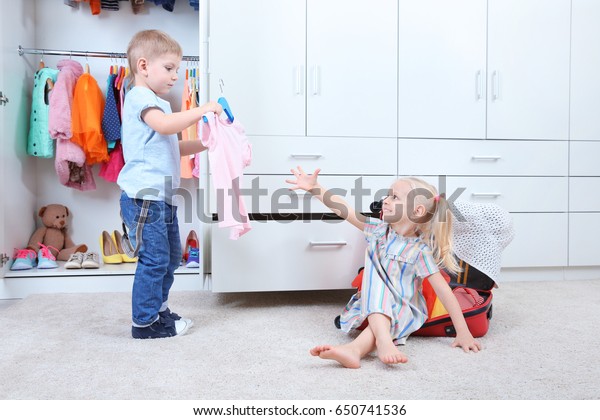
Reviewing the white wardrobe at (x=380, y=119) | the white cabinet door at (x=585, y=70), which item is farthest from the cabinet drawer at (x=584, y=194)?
the white cabinet door at (x=585, y=70)

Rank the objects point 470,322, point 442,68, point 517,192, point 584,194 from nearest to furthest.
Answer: point 470,322 → point 442,68 → point 517,192 → point 584,194

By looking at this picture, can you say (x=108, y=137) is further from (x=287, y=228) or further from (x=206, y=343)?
(x=206, y=343)

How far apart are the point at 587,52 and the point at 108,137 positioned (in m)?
2.24

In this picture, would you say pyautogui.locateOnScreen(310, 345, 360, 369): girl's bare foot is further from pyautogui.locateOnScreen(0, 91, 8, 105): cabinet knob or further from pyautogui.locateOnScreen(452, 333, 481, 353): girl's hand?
pyautogui.locateOnScreen(0, 91, 8, 105): cabinet knob

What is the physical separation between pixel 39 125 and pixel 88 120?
228 millimetres

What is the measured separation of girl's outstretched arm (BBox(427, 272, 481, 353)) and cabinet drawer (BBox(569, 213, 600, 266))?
120 cm

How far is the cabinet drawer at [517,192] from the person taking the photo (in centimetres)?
223

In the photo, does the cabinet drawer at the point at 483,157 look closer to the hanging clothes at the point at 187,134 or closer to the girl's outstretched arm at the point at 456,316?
the girl's outstretched arm at the point at 456,316

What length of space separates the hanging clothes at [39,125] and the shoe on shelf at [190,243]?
754mm

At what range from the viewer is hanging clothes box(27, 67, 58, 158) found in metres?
2.40

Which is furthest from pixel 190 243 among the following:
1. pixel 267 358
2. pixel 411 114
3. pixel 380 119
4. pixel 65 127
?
pixel 267 358

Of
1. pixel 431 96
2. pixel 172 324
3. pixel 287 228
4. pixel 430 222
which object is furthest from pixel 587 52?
pixel 172 324

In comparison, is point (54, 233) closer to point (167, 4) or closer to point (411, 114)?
point (167, 4)

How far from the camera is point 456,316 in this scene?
148 cm
